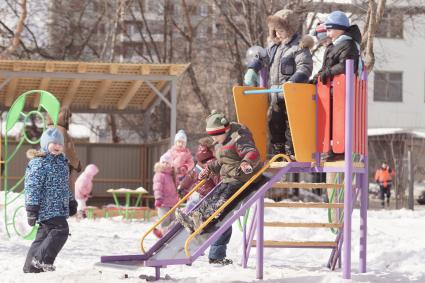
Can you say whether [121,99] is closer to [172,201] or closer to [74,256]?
[172,201]

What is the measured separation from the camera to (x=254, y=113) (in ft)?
31.2

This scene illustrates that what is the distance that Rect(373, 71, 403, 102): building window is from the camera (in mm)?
40094

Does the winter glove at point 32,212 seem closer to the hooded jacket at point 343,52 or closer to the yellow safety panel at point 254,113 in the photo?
the yellow safety panel at point 254,113

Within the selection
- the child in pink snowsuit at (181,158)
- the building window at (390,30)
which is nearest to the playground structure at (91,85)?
the child in pink snowsuit at (181,158)

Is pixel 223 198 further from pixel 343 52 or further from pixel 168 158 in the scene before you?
pixel 168 158

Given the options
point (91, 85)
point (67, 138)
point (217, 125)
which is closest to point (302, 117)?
point (217, 125)

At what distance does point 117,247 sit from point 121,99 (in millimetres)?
11229

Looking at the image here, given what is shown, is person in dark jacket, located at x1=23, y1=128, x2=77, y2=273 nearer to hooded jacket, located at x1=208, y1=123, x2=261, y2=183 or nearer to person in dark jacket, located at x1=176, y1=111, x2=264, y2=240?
person in dark jacket, located at x1=176, y1=111, x2=264, y2=240

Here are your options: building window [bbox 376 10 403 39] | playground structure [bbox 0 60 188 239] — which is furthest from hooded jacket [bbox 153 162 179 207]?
building window [bbox 376 10 403 39]

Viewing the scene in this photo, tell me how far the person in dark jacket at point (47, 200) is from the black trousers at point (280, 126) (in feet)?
7.31

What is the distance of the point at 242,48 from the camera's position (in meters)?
33.2

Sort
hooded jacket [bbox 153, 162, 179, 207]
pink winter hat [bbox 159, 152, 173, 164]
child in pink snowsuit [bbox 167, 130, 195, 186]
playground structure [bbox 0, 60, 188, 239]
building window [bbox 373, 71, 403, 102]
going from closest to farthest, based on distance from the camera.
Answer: hooded jacket [bbox 153, 162, 179, 207]
child in pink snowsuit [bbox 167, 130, 195, 186]
pink winter hat [bbox 159, 152, 173, 164]
playground structure [bbox 0, 60, 188, 239]
building window [bbox 373, 71, 403, 102]

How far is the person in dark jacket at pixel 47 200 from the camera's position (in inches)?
337

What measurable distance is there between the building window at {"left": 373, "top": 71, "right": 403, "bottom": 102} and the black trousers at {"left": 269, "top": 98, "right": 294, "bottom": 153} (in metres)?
31.6
